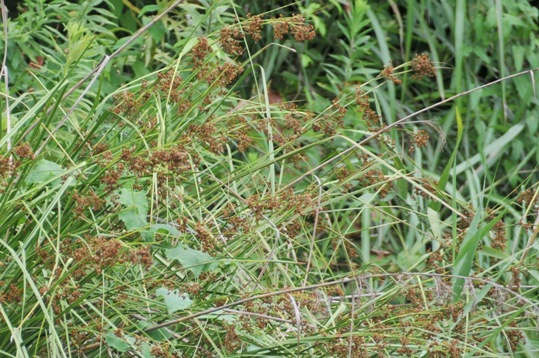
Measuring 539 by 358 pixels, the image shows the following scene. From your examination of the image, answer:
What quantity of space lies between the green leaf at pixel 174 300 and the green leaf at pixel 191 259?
0.06 m

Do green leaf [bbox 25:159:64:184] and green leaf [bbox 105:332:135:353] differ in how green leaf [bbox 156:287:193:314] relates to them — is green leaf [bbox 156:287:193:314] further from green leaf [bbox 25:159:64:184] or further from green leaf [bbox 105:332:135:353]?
green leaf [bbox 25:159:64:184]

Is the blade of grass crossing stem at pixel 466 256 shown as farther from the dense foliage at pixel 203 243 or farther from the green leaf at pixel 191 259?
the green leaf at pixel 191 259

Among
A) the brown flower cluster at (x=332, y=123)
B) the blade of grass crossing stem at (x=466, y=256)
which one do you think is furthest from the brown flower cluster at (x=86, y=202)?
the blade of grass crossing stem at (x=466, y=256)

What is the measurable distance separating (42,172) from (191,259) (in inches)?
13.2

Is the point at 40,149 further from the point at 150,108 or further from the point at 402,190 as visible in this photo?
the point at 402,190

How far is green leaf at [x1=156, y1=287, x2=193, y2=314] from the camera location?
1636 mm

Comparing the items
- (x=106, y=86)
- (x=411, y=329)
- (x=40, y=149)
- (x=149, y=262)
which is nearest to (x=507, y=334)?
(x=411, y=329)

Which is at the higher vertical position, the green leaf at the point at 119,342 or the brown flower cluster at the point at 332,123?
the brown flower cluster at the point at 332,123

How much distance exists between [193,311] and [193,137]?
0.32m

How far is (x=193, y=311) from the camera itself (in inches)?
72.3

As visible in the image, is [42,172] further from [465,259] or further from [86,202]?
[465,259]

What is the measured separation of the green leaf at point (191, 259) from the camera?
5.64 ft

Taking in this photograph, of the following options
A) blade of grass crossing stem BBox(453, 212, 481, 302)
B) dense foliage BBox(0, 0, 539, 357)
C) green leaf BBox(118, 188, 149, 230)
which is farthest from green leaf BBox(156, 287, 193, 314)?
blade of grass crossing stem BBox(453, 212, 481, 302)

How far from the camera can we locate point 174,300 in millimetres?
1655
